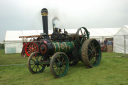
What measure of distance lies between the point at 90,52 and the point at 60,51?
4.66 ft

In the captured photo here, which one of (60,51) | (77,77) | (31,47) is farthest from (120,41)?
(77,77)

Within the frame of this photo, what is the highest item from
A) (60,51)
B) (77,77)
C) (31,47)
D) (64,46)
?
(64,46)

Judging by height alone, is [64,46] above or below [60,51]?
above

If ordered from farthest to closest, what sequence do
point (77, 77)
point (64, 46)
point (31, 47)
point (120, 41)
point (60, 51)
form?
point (120, 41), point (31, 47), point (64, 46), point (60, 51), point (77, 77)

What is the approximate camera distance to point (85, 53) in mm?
4801

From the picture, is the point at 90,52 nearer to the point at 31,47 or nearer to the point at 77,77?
the point at 77,77

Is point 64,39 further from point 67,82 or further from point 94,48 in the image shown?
point 67,82

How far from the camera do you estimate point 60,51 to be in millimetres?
4473

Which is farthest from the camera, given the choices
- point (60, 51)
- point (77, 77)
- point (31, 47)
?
point (31, 47)

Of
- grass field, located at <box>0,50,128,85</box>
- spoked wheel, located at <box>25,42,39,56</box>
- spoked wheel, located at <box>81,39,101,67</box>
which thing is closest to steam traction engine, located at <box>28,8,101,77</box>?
spoked wheel, located at <box>81,39,101,67</box>

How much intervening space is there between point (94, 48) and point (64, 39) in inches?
Answer: 55.3

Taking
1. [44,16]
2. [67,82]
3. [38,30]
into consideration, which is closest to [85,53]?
A: [67,82]

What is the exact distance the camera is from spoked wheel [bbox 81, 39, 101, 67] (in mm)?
4832

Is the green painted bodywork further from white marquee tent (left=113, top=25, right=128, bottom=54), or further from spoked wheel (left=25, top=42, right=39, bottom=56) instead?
white marquee tent (left=113, top=25, right=128, bottom=54)
